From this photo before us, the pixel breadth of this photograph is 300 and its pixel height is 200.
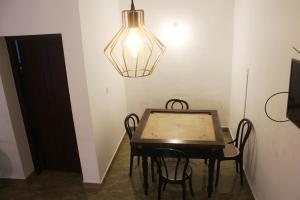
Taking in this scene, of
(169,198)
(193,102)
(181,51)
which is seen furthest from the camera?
(193,102)

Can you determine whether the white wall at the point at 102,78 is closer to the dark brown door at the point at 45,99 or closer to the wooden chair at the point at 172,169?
the dark brown door at the point at 45,99

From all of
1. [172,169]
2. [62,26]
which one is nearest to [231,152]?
[172,169]

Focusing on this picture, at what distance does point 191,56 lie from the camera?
4336 mm

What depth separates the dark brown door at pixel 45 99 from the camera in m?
3.04

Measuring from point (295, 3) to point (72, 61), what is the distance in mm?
2198

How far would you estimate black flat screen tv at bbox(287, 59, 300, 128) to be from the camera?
5.23 ft

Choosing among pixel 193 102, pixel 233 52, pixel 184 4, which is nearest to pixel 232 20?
pixel 233 52

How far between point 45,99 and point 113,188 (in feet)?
4.91

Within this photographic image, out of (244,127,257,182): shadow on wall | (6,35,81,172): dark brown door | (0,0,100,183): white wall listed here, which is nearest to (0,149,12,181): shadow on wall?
(6,35,81,172): dark brown door

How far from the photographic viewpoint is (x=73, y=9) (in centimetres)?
257

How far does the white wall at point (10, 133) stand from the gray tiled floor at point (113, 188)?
0.61 feet

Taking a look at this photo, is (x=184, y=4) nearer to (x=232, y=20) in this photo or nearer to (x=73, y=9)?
(x=232, y=20)

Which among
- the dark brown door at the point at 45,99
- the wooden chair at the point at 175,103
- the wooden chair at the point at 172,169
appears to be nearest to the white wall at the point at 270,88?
the wooden chair at the point at 172,169

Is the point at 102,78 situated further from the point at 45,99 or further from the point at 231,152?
the point at 231,152
